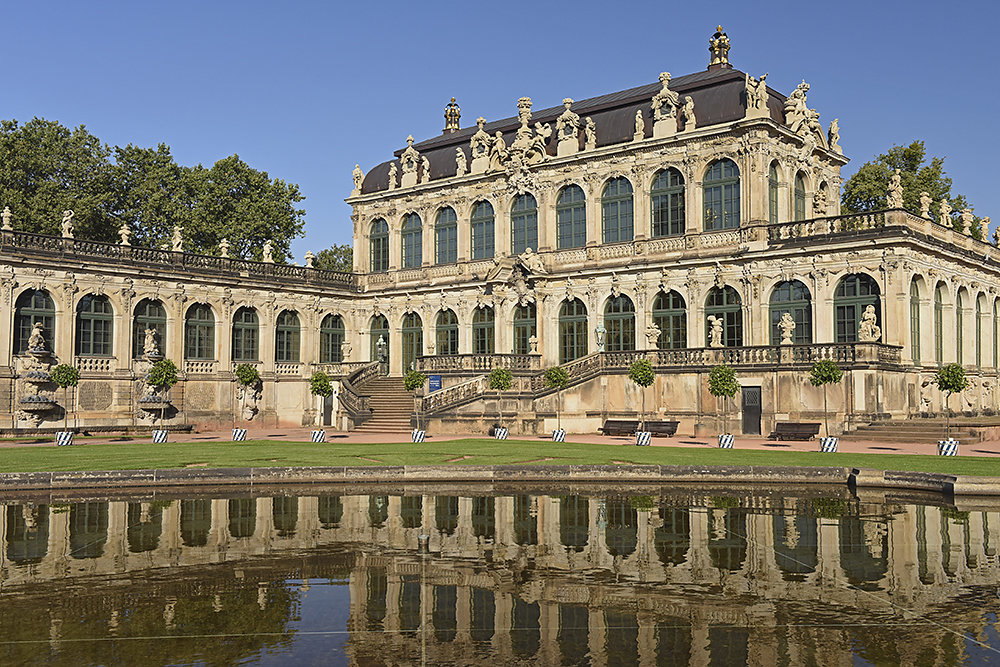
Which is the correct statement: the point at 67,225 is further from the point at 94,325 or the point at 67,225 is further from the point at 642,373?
the point at 642,373

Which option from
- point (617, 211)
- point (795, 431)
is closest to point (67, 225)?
point (617, 211)

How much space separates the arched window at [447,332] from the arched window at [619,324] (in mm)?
9957

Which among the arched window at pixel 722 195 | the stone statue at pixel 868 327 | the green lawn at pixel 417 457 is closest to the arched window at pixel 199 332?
the green lawn at pixel 417 457

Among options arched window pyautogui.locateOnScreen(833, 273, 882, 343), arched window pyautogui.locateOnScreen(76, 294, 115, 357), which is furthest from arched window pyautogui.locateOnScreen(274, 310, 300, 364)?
arched window pyautogui.locateOnScreen(833, 273, 882, 343)

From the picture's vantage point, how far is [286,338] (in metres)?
53.3

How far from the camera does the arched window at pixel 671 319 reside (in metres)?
44.3

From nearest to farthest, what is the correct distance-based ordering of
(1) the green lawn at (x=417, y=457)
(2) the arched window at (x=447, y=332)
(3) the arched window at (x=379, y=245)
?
(1) the green lawn at (x=417, y=457) → (2) the arched window at (x=447, y=332) → (3) the arched window at (x=379, y=245)

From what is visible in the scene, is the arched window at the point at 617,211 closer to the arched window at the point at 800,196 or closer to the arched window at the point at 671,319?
the arched window at the point at 671,319

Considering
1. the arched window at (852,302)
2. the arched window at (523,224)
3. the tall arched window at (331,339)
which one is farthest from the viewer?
the tall arched window at (331,339)

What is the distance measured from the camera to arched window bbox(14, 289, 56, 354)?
4315 centimetres

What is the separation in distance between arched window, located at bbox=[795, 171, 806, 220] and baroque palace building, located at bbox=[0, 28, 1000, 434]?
0.19 m

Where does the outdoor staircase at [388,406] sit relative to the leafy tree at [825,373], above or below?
below

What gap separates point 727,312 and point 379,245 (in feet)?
77.3

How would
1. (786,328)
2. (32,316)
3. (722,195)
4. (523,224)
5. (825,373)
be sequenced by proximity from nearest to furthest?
(825,373), (786,328), (722,195), (32,316), (523,224)
